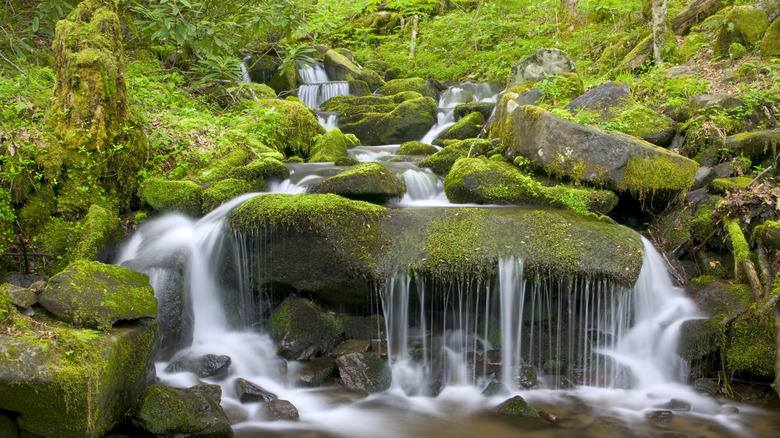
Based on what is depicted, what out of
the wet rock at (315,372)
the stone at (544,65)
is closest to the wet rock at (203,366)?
the wet rock at (315,372)

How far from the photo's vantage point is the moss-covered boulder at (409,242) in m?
5.32

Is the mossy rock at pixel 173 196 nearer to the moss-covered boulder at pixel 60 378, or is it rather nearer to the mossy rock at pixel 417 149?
the moss-covered boulder at pixel 60 378

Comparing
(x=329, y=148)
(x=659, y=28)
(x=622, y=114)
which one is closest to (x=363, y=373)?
(x=329, y=148)

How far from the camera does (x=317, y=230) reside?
5633 millimetres

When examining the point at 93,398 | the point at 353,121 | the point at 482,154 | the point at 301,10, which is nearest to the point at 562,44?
the point at 353,121

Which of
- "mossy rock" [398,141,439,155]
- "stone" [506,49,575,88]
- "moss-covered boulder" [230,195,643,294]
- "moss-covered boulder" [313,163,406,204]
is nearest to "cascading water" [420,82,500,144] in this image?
"stone" [506,49,575,88]

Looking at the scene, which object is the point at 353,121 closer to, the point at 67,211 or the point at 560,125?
the point at 560,125

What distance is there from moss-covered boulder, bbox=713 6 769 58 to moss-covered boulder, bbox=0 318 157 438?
1146 cm

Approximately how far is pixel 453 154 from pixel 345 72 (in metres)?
8.82

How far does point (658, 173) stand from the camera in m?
6.29

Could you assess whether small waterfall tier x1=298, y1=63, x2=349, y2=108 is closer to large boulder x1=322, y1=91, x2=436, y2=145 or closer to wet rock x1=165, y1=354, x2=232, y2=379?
large boulder x1=322, y1=91, x2=436, y2=145

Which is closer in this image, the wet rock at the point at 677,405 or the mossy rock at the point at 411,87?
the wet rock at the point at 677,405

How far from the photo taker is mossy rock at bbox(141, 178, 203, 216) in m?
6.53

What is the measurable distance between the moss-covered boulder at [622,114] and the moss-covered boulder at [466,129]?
2.49 metres
